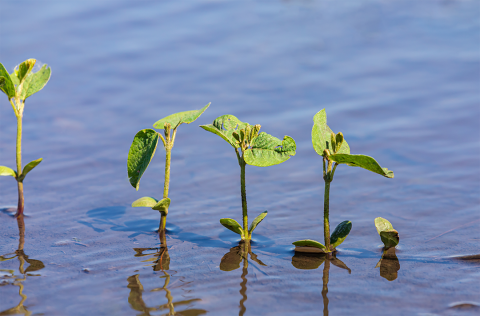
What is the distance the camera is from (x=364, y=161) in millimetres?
2672

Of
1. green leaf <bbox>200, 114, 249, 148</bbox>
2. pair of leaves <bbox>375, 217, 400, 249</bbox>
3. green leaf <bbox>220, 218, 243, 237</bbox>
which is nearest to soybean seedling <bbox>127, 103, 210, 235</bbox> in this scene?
green leaf <bbox>200, 114, 249, 148</bbox>

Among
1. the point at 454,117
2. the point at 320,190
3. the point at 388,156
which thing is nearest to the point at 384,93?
the point at 454,117

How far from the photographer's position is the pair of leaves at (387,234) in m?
2.95

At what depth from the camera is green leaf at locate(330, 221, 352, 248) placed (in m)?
3.02

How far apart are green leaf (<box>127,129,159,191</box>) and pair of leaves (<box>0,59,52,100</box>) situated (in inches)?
36.6

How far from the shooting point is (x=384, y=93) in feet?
18.9

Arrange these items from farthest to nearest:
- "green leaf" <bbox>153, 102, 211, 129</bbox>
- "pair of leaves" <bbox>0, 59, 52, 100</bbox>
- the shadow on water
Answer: "pair of leaves" <bbox>0, 59, 52, 100</bbox>
"green leaf" <bbox>153, 102, 211, 129</bbox>
the shadow on water

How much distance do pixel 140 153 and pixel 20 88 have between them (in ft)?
3.57

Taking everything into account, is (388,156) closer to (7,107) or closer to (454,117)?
(454,117)

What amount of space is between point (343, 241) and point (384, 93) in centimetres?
307

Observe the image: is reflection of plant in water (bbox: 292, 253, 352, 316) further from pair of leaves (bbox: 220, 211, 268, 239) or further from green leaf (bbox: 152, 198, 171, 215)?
green leaf (bbox: 152, 198, 171, 215)

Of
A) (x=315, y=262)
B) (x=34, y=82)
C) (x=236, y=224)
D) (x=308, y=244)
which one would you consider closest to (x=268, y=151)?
(x=236, y=224)

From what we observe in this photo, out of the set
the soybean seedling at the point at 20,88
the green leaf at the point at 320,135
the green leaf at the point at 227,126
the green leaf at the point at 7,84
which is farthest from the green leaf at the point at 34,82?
the green leaf at the point at 320,135

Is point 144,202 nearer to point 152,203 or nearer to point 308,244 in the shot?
point 152,203
